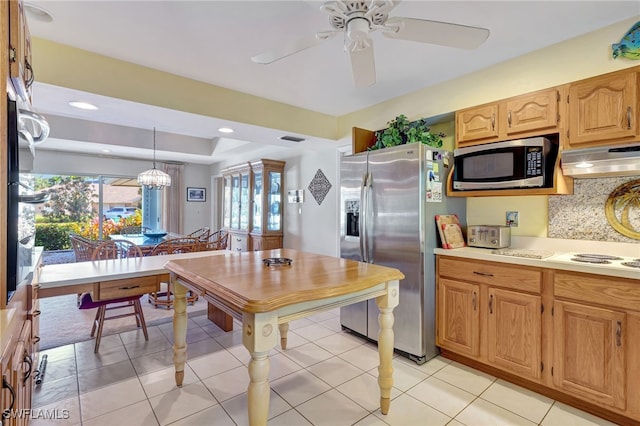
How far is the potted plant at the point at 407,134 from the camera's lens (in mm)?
2697

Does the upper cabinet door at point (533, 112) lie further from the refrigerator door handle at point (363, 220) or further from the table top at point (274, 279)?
the table top at point (274, 279)

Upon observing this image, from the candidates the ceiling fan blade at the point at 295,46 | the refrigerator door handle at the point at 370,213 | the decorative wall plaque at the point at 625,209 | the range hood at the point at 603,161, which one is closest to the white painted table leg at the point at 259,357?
the ceiling fan blade at the point at 295,46

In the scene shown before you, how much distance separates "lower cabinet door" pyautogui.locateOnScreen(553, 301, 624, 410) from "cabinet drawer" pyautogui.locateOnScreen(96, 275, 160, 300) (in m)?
2.84

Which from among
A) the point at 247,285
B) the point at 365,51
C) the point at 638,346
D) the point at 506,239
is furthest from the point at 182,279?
the point at 638,346

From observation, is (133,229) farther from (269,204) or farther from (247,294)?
(247,294)

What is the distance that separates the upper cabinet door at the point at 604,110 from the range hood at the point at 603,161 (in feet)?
0.18

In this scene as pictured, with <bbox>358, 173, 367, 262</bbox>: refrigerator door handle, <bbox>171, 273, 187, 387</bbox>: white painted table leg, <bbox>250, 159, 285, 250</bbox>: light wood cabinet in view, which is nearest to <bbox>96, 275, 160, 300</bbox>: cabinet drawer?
<bbox>171, 273, 187, 387</bbox>: white painted table leg

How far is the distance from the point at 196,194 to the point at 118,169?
1683 mm

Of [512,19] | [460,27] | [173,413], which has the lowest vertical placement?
[173,413]

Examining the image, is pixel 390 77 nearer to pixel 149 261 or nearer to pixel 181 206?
pixel 149 261

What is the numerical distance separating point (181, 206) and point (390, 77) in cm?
603

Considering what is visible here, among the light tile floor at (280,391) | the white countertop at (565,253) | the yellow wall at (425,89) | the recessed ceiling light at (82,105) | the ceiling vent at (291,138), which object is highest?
the yellow wall at (425,89)

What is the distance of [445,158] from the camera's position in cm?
261

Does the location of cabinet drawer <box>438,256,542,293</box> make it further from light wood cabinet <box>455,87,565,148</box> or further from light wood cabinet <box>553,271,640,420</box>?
→ light wood cabinet <box>455,87,565,148</box>
